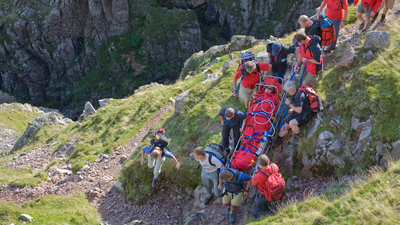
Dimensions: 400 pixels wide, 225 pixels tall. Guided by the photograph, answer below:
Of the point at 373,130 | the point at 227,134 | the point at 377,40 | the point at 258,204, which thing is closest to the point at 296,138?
the point at 373,130

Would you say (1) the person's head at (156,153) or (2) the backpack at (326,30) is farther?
(1) the person's head at (156,153)

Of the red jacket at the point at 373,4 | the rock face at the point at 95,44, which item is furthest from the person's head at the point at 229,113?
the rock face at the point at 95,44

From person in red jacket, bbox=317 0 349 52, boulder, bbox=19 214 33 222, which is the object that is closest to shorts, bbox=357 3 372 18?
person in red jacket, bbox=317 0 349 52

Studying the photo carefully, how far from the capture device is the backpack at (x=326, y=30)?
1005 centimetres

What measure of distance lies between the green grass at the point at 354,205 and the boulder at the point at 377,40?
505 centimetres

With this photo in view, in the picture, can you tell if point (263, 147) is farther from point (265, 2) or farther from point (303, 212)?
point (265, 2)

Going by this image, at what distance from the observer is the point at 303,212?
21.1 ft

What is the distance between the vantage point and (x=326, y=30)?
33.1ft

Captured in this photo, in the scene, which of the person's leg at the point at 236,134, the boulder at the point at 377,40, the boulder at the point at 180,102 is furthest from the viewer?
the boulder at the point at 180,102

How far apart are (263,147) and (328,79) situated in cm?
377

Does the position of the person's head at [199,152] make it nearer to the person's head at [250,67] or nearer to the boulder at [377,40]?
the person's head at [250,67]

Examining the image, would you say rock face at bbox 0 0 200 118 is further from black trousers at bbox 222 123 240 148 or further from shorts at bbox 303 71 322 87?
black trousers at bbox 222 123 240 148

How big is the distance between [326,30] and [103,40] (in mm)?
55960

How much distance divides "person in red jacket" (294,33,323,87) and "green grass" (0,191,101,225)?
965 cm
